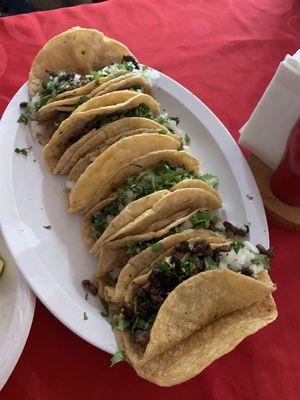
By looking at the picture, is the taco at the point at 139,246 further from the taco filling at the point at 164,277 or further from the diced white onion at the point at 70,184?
the diced white onion at the point at 70,184

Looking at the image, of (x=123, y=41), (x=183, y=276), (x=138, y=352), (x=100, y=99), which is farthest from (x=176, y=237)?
(x=123, y=41)

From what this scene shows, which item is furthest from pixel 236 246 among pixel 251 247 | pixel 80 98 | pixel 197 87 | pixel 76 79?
pixel 197 87

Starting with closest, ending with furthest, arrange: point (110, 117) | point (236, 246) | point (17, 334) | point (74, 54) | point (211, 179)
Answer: point (17, 334)
point (236, 246)
point (110, 117)
point (211, 179)
point (74, 54)

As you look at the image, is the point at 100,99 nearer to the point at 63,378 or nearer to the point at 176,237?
the point at 176,237

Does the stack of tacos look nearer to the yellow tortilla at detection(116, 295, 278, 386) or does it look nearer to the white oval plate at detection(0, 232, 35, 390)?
the yellow tortilla at detection(116, 295, 278, 386)

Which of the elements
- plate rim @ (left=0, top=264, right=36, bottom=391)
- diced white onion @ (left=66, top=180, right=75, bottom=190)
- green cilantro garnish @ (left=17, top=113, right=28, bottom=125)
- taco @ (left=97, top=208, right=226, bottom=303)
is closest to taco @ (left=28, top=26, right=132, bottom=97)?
green cilantro garnish @ (left=17, top=113, right=28, bottom=125)

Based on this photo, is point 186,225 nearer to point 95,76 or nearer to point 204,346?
point 204,346

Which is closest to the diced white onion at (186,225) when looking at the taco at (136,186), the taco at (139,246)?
the taco at (139,246)
